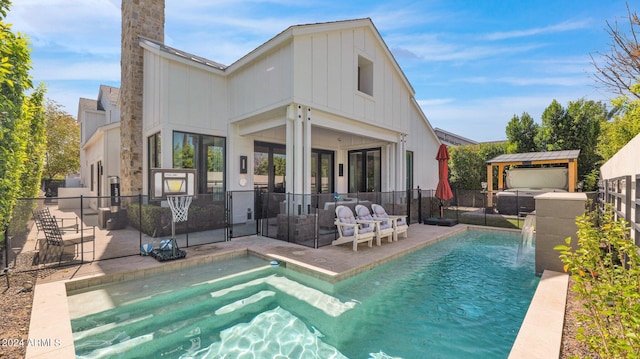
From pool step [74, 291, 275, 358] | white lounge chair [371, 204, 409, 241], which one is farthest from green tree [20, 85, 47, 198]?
white lounge chair [371, 204, 409, 241]

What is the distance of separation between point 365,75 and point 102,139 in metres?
12.4

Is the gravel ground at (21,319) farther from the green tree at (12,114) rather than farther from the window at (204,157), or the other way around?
the window at (204,157)

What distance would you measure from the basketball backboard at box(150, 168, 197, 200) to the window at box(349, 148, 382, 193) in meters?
8.92

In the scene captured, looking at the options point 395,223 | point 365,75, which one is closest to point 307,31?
point 365,75

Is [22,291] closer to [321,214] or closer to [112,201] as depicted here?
[321,214]

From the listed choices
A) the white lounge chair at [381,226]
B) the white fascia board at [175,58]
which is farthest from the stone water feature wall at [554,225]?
the white fascia board at [175,58]

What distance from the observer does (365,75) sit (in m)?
10.9

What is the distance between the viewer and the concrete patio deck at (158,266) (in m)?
3.15

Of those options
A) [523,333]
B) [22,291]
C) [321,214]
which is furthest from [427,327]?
[22,291]

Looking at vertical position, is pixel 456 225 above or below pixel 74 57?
below

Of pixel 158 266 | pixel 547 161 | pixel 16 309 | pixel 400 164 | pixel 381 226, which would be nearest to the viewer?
pixel 16 309

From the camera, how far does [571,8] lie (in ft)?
27.6

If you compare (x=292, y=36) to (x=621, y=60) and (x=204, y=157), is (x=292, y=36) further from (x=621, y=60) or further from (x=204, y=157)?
(x=621, y=60)

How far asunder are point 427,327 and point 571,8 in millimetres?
10308
